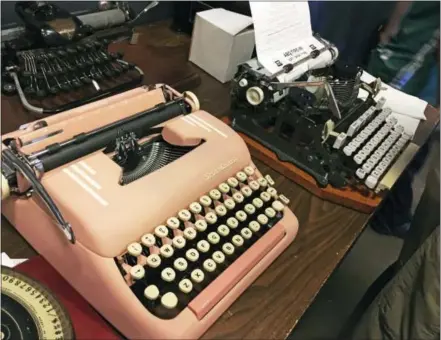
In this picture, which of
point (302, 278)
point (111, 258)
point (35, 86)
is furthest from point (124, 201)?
point (35, 86)

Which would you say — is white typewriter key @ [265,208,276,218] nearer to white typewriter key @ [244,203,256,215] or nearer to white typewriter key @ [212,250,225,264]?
white typewriter key @ [244,203,256,215]

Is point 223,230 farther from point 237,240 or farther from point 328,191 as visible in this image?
point 328,191

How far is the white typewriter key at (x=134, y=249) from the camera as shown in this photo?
0.67 m

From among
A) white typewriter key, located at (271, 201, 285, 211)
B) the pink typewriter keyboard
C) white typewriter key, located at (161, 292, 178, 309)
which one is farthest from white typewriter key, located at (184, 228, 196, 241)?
white typewriter key, located at (271, 201, 285, 211)

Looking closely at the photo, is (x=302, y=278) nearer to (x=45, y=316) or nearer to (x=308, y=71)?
(x=45, y=316)

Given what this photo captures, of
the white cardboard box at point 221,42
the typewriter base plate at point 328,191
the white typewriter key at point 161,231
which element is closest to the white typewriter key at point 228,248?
the white typewriter key at point 161,231

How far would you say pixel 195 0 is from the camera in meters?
1.55

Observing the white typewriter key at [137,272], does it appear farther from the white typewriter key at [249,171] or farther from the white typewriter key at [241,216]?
the white typewriter key at [249,171]

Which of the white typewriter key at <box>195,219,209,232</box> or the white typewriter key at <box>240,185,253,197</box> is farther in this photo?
the white typewriter key at <box>240,185,253,197</box>

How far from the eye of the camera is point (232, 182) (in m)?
0.87

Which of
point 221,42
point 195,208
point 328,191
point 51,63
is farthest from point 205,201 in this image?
point 221,42

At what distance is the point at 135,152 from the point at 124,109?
11 cm

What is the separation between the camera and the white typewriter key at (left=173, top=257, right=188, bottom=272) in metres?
0.69

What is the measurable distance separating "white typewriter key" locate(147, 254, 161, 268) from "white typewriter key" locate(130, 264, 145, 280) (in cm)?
2
